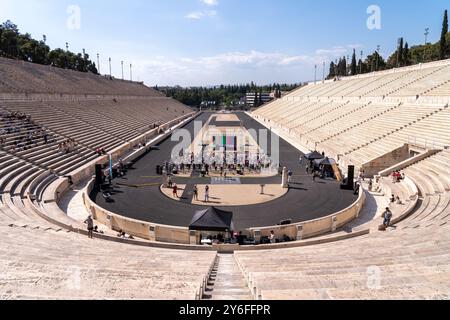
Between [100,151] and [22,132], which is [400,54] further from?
[22,132]

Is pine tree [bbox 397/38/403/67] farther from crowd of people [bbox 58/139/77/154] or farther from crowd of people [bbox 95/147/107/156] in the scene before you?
crowd of people [bbox 58/139/77/154]

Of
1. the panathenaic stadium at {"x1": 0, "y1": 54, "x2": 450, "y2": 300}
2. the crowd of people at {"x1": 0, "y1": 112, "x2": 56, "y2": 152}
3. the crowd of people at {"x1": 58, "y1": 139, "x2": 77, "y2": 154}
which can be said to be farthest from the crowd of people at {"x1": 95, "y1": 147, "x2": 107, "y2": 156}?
the crowd of people at {"x1": 0, "y1": 112, "x2": 56, "y2": 152}

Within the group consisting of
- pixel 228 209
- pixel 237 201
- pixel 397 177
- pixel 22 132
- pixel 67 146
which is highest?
pixel 22 132

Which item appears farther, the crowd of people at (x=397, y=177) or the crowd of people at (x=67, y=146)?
the crowd of people at (x=67, y=146)

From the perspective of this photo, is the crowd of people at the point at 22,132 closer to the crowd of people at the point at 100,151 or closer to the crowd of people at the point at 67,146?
the crowd of people at the point at 67,146

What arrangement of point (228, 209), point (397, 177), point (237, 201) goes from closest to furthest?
point (228, 209) < point (237, 201) < point (397, 177)

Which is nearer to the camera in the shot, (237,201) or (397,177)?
(237,201)

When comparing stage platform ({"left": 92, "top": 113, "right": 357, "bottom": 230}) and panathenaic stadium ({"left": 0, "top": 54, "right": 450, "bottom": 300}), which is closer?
panathenaic stadium ({"left": 0, "top": 54, "right": 450, "bottom": 300})

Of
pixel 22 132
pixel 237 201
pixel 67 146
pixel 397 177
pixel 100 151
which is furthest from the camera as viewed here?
pixel 100 151

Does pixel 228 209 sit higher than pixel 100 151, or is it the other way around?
pixel 100 151

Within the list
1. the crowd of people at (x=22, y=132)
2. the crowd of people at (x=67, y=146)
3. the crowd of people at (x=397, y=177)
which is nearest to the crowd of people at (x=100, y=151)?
the crowd of people at (x=67, y=146)

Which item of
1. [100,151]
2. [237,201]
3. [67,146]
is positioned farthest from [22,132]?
[237,201]

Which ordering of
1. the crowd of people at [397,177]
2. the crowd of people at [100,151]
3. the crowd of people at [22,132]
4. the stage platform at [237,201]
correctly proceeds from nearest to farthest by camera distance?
the stage platform at [237,201]
the crowd of people at [397,177]
the crowd of people at [22,132]
the crowd of people at [100,151]
